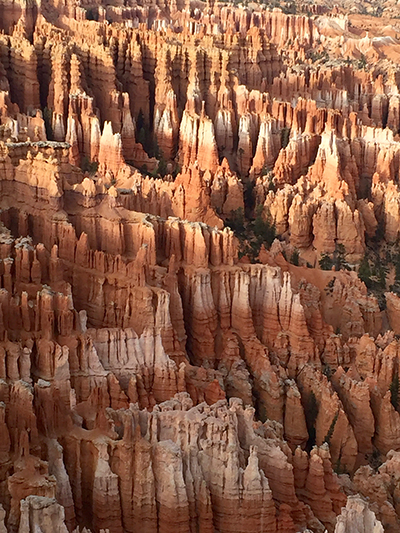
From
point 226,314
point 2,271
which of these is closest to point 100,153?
point 226,314

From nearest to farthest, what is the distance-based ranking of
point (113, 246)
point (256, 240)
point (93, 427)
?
point (93, 427), point (113, 246), point (256, 240)

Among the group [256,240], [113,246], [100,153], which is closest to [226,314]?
[113,246]

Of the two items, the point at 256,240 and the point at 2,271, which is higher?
the point at 2,271

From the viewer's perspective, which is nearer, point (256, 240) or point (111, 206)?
point (111, 206)

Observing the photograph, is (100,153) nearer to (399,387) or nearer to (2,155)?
(2,155)

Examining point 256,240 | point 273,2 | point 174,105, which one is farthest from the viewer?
point 273,2

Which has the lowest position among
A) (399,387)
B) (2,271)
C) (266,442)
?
(399,387)
